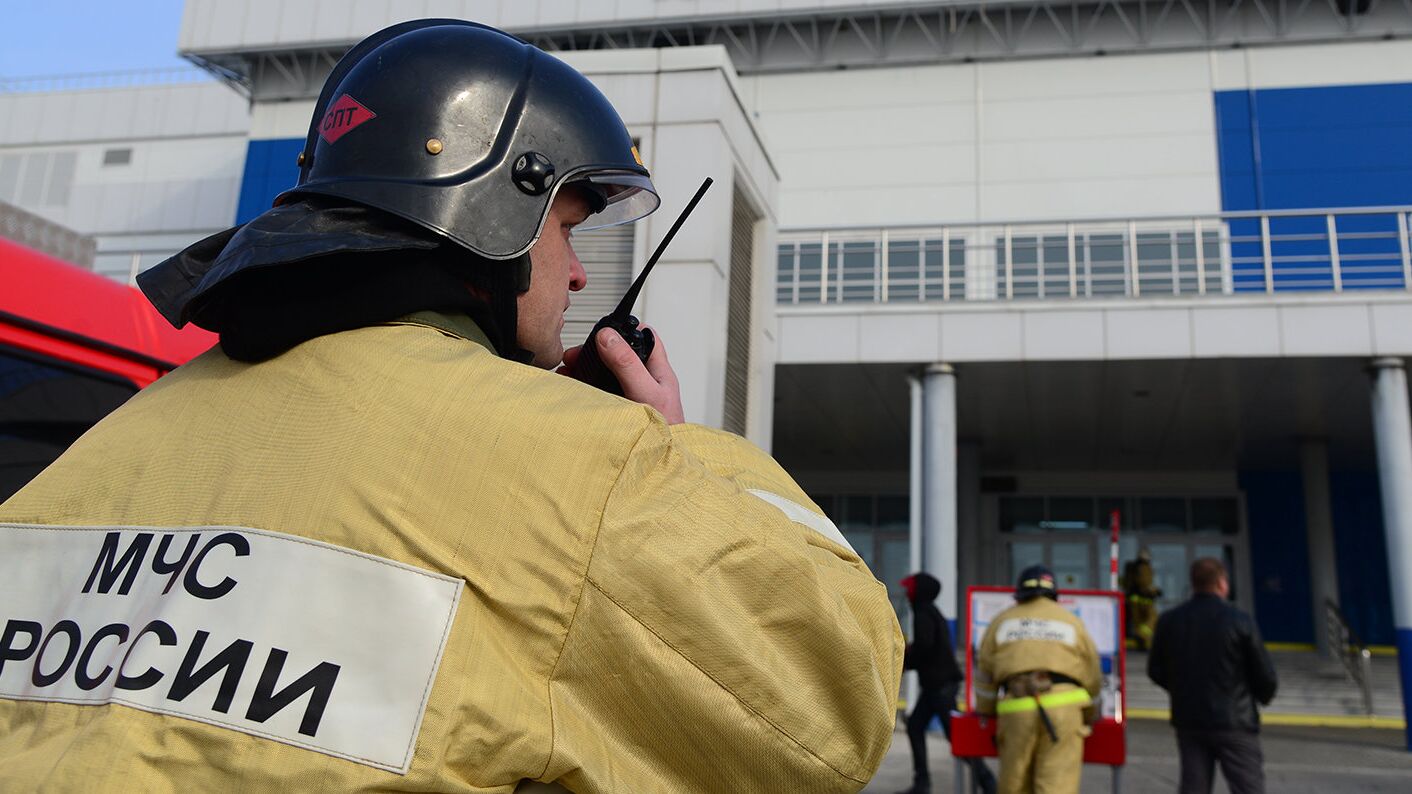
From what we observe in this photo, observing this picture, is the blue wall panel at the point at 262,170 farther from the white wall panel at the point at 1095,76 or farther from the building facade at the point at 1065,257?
the white wall panel at the point at 1095,76

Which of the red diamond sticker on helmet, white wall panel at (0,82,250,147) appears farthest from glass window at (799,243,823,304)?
the red diamond sticker on helmet

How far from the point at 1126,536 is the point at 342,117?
72.0 feet

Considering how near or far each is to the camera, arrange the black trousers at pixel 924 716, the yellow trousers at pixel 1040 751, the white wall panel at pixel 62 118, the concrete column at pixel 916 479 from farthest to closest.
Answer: the white wall panel at pixel 62 118, the concrete column at pixel 916 479, the black trousers at pixel 924 716, the yellow trousers at pixel 1040 751

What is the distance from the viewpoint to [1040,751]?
267 inches

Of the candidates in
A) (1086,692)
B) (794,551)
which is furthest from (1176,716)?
(794,551)

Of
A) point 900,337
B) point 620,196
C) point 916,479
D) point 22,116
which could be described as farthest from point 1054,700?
point 22,116

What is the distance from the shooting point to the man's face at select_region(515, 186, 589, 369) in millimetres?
1229

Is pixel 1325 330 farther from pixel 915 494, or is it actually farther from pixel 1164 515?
pixel 1164 515

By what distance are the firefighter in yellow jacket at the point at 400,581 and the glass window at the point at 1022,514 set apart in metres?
21.8

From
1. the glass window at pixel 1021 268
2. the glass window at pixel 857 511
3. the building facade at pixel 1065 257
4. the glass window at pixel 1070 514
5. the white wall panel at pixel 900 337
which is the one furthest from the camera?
the glass window at pixel 857 511

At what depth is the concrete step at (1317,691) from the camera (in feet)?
51.6

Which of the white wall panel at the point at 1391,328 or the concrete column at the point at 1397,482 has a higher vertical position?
the white wall panel at the point at 1391,328

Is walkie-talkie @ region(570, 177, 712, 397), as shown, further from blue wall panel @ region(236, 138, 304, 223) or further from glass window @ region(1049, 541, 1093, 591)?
blue wall panel @ region(236, 138, 304, 223)

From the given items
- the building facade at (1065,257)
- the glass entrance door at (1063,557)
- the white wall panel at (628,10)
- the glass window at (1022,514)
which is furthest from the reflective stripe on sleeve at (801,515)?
the glass window at (1022,514)
